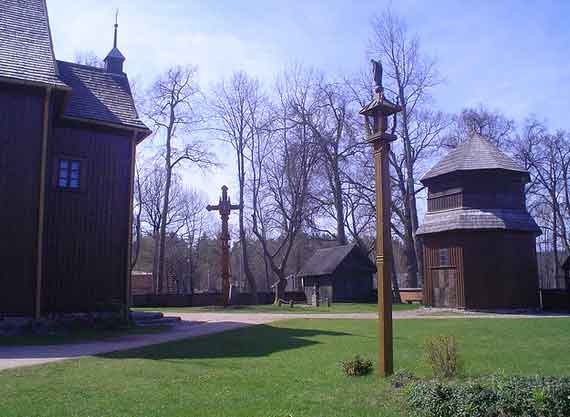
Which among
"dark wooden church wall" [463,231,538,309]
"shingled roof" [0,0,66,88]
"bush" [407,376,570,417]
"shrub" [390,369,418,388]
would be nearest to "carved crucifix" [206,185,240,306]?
"dark wooden church wall" [463,231,538,309]

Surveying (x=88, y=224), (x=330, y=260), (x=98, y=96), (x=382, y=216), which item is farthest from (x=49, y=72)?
(x=330, y=260)

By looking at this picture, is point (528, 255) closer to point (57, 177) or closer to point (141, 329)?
point (141, 329)

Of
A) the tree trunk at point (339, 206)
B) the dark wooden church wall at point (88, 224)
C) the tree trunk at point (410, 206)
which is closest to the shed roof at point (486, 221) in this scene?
the tree trunk at point (410, 206)

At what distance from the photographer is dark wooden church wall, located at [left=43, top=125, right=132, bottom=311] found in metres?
16.9

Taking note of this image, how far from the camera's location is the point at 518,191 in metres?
28.2

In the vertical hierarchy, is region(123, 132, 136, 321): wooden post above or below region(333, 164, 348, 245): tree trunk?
below

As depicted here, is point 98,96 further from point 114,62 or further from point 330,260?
point 330,260

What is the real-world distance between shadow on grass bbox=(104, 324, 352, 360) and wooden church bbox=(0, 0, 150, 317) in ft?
16.5

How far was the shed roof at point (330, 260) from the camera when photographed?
40219 millimetres

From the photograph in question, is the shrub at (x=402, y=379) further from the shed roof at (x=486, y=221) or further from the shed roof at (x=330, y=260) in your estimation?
the shed roof at (x=330, y=260)

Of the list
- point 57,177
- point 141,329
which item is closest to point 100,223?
point 57,177

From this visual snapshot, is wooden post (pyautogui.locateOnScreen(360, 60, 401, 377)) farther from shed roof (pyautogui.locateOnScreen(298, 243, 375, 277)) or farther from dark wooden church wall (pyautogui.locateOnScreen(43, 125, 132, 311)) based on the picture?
shed roof (pyautogui.locateOnScreen(298, 243, 375, 277))

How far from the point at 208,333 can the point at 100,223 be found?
5.38m

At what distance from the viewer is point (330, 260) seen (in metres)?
41.5
